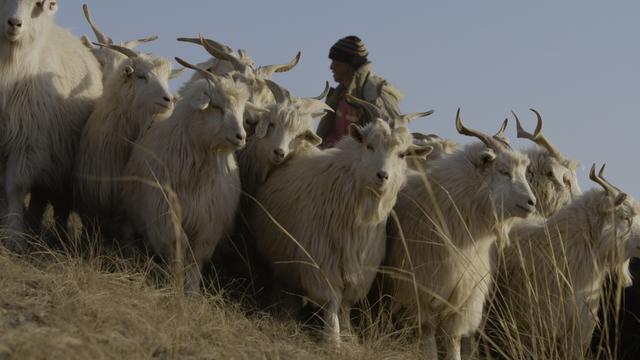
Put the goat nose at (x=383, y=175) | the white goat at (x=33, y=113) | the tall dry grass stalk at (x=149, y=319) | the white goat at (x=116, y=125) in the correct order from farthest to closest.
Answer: the white goat at (x=116, y=125)
the white goat at (x=33, y=113)
the goat nose at (x=383, y=175)
the tall dry grass stalk at (x=149, y=319)

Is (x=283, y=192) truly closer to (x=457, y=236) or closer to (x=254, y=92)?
(x=254, y=92)

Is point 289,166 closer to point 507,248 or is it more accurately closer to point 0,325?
point 507,248

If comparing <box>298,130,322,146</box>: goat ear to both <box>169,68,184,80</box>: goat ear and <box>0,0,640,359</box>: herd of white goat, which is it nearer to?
<box>0,0,640,359</box>: herd of white goat

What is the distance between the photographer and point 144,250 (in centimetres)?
942

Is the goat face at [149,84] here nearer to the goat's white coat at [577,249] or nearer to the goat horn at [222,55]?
the goat horn at [222,55]

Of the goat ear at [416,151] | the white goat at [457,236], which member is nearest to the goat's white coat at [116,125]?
the goat ear at [416,151]

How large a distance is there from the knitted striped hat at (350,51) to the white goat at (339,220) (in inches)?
105

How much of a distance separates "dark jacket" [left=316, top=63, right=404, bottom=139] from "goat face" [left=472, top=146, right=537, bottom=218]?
92.0 inches

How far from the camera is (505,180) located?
373 inches

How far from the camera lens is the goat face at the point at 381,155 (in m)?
9.10

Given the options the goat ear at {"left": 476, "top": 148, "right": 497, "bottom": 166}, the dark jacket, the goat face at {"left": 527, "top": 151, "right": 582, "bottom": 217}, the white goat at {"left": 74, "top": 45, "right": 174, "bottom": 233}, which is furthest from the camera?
the dark jacket

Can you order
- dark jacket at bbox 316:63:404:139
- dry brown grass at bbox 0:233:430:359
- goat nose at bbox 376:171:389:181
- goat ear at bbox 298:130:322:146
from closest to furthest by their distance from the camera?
dry brown grass at bbox 0:233:430:359, goat nose at bbox 376:171:389:181, goat ear at bbox 298:130:322:146, dark jacket at bbox 316:63:404:139

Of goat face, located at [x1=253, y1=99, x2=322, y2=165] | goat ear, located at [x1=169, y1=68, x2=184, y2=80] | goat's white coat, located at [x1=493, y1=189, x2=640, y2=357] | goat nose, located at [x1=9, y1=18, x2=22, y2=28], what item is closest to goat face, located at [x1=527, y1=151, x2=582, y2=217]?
goat's white coat, located at [x1=493, y1=189, x2=640, y2=357]

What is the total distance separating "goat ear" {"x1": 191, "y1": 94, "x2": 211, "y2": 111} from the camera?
9.18m
